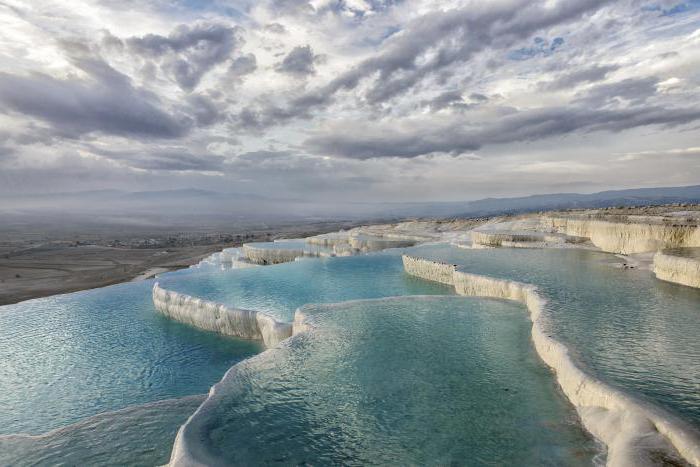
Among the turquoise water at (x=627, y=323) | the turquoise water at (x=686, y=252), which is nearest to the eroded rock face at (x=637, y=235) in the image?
the turquoise water at (x=686, y=252)

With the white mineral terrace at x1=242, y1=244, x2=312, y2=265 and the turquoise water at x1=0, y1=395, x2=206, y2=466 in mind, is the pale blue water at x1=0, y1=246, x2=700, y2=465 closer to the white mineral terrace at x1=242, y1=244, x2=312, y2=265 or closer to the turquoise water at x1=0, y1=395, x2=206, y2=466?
the turquoise water at x1=0, y1=395, x2=206, y2=466

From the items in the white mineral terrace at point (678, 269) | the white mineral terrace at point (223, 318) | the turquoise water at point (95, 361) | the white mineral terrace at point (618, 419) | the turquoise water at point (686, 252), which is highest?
the turquoise water at point (686, 252)

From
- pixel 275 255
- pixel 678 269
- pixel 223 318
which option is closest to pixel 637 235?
pixel 678 269

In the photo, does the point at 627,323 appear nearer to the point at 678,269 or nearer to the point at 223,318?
the point at 678,269

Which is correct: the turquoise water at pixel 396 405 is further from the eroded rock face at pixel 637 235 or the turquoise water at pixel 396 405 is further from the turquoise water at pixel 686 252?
the eroded rock face at pixel 637 235

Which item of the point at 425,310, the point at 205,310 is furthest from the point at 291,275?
the point at 425,310
